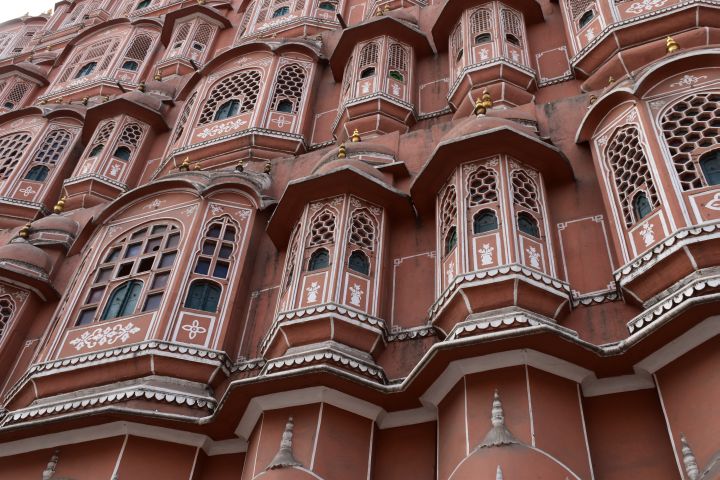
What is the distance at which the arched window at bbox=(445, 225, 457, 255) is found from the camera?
1038 centimetres

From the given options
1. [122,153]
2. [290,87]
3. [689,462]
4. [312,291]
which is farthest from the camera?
[122,153]

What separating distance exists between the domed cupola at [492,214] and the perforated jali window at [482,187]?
14mm

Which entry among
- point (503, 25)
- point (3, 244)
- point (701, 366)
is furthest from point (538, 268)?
point (3, 244)

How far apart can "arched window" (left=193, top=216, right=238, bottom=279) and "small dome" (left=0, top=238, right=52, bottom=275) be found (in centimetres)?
377

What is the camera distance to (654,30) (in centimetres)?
1355

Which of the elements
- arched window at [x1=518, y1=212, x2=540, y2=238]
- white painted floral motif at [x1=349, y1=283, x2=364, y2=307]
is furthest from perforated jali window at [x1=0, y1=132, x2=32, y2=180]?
arched window at [x1=518, y1=212, x2=540, y2=238]

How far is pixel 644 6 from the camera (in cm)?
1403

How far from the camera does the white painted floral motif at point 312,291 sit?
10205mm

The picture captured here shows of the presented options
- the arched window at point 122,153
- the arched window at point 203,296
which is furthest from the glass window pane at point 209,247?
the arched window at point 122,153

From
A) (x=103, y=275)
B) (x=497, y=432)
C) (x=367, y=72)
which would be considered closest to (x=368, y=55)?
(x=367, y=72)

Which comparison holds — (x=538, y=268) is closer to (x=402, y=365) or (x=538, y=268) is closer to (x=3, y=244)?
(x=402, y=365)

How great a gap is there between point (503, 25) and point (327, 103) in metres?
4.40

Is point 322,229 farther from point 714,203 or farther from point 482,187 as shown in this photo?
point 714,203

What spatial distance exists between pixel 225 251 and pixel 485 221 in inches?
172
